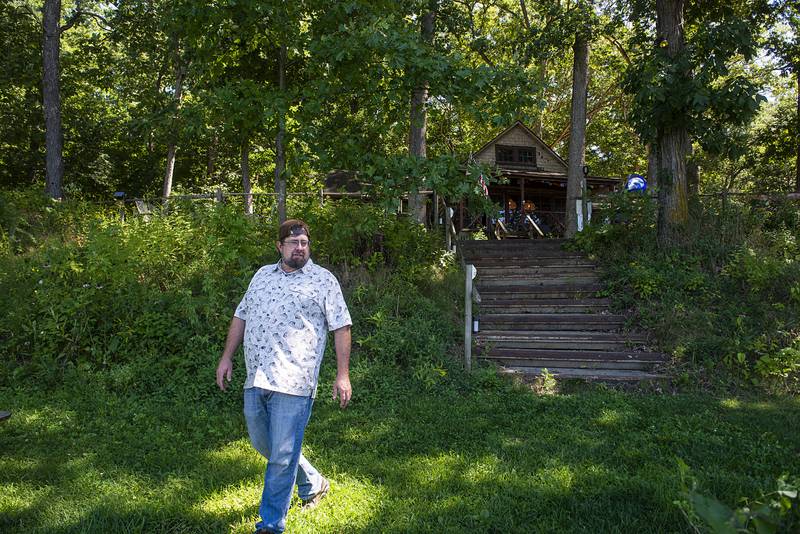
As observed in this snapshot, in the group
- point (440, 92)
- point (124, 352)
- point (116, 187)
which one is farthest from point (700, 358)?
point (116, 187)

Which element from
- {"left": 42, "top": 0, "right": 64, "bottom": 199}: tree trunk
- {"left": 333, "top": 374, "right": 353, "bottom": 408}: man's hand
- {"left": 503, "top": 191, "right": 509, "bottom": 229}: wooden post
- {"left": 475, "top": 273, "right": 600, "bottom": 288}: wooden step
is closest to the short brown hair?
{"left": 333, "top": 374, "right": 353, "bottom": 408}: man's hand

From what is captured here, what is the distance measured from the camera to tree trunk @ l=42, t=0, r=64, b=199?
1170 centimetres

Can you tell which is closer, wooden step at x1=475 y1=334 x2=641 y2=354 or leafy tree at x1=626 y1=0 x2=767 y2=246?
wooden step at x1=475 y1=334 x2=641 y2=354

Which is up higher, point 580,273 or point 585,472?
point 580,273

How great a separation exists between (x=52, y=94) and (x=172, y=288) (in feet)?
24.4

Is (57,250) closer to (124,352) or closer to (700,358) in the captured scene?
(124,352)

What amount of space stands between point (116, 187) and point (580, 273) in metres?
19.4

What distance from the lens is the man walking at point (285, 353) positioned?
317cm

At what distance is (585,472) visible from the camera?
415 centimetres

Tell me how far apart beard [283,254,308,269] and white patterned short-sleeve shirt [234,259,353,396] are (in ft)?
0.12

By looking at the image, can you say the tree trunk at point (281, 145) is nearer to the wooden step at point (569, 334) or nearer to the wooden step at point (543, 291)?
the wooden step at point (569, 334)

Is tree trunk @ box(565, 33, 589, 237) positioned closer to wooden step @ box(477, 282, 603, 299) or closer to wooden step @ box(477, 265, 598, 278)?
wooden step @ box(477, 265, 598, 278)

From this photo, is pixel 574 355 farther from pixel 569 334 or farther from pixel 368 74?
pixel 368 74

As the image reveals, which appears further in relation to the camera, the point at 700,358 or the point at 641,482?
the point at 700,358
